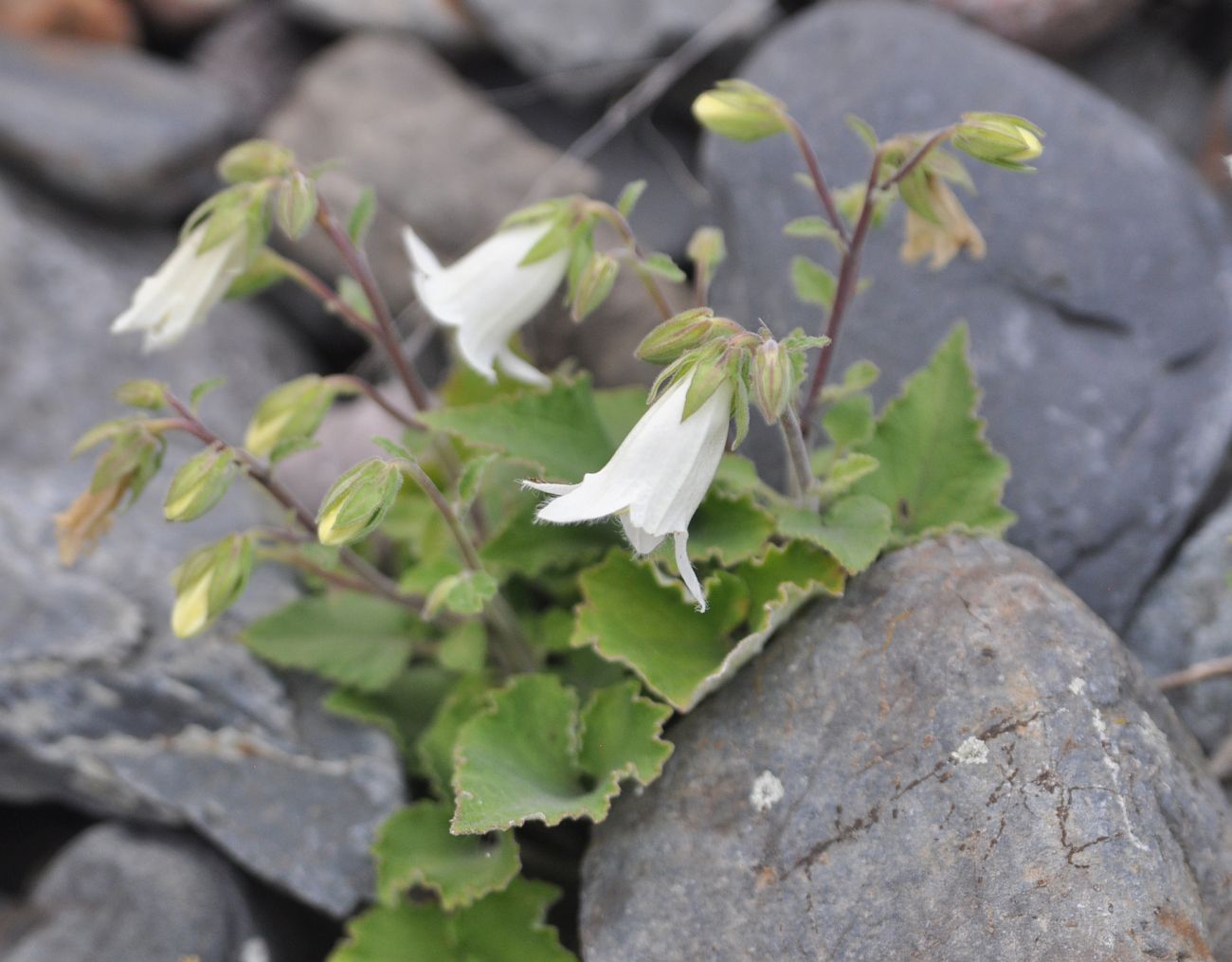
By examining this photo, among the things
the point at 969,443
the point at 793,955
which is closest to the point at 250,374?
the point at 969,443

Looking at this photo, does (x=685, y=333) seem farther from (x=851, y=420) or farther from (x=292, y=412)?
(x=292, y=412)

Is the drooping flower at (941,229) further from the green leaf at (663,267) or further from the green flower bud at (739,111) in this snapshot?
the green leaf at (663,267)

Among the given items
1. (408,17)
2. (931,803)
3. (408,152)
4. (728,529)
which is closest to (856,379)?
(728,529)

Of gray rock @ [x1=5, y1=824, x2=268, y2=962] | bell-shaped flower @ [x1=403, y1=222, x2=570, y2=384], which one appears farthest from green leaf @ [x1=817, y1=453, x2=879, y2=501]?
gray rock @ [x1=5, y1=824, x2=268, y2=962]

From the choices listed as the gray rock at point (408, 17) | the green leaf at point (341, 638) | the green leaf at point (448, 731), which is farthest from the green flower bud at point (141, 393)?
the gray rock at point (408, 17)

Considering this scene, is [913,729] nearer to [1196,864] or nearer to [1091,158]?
[1196,864]

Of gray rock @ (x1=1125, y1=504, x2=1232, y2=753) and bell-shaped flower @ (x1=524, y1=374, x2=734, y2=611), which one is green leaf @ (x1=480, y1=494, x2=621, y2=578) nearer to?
bell-shaped flower @ (x1=524, y1=374, x2=734, y2=611)
